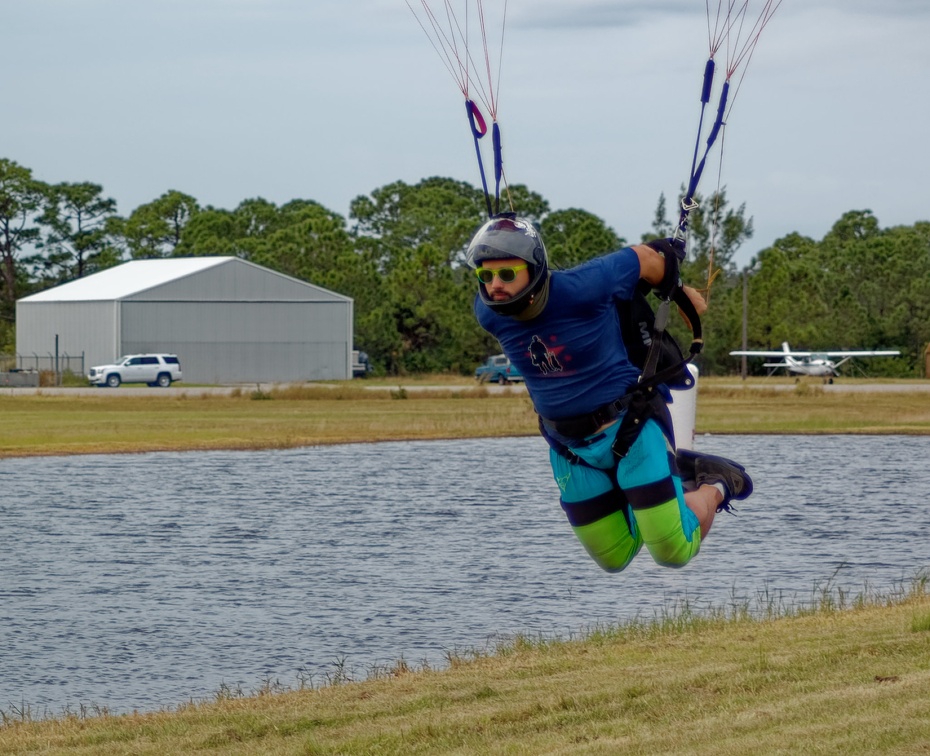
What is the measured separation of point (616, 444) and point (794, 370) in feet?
229

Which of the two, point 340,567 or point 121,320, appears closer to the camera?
point 340,567

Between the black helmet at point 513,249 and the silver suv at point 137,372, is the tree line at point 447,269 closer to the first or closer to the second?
the silver suv at point 137,372

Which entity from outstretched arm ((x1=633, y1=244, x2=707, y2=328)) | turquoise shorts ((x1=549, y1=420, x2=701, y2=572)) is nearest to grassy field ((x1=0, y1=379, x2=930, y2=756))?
turquoise shorts ((x1=549, y1=420, x2=701, y2=572))

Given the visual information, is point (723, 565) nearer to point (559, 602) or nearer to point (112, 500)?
point (559, 602)

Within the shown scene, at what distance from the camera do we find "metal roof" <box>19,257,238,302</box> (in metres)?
76.6

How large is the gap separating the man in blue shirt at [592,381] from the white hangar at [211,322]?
6844 cm

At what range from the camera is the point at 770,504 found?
25453 millimetres

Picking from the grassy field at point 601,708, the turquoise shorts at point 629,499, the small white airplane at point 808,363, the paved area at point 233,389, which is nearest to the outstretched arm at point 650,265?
the turquoise shorts at point 629,499

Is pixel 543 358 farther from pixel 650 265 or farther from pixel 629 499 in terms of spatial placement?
pixel 629 499

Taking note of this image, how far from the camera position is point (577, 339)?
796cm

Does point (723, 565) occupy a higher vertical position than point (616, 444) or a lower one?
lower

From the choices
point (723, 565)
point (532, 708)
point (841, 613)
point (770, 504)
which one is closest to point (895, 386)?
point (770, 504)

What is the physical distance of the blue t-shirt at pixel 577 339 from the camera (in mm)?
7840

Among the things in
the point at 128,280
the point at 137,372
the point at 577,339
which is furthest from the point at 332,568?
the point at 128,280
